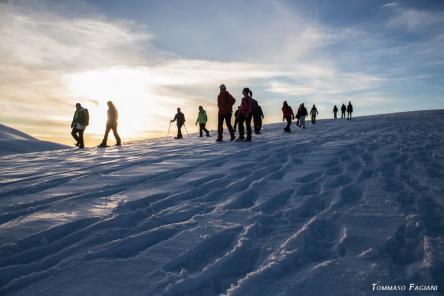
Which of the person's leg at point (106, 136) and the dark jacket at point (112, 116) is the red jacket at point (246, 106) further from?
the person's leg at point (106, 136)

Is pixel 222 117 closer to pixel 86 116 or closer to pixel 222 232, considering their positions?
pixel 86 116

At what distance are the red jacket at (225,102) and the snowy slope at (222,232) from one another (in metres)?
6.43

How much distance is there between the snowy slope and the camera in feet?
8.21

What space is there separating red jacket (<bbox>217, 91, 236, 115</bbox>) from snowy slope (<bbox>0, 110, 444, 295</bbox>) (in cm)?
643

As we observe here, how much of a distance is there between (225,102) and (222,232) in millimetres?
9313

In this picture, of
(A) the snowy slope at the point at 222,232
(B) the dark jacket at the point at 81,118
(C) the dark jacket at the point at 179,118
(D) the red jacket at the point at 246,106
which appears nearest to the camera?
(A) the snowy slope at the point at 222,232

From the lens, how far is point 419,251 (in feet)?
9.59

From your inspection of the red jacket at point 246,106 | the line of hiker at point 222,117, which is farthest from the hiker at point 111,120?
the red jacket at point 246,106

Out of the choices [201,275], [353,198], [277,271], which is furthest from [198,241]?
[353,198]

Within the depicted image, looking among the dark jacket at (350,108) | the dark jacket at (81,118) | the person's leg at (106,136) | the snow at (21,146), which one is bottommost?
the snow at (21,146)

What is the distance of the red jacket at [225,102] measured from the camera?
1227 centimetres

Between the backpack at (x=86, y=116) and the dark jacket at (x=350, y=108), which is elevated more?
the dark jacket at (x=350, y=108)

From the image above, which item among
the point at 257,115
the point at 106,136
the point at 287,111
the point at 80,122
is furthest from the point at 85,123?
the point at 287,111

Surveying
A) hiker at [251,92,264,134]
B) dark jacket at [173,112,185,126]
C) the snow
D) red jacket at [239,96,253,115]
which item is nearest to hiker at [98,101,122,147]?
dark jacket at [173,112,185,126]
